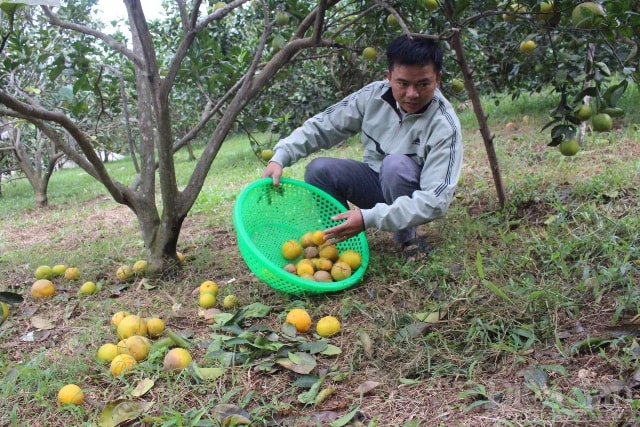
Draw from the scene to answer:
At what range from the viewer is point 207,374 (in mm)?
1779

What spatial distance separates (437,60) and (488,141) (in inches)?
27.2

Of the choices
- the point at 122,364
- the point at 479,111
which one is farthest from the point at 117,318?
the point at 479,111

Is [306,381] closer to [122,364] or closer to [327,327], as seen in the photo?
[327,327]

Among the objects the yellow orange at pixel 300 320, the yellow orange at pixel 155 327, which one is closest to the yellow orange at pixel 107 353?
the yellow orange at pixel 155 327

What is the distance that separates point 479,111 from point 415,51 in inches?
27.9

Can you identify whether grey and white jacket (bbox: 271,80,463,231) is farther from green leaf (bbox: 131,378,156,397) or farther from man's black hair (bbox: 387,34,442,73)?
green leaf (bbox: 131,378,156,397)

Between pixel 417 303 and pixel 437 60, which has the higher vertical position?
pixel 437 60

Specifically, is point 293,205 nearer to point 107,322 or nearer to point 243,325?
point 243,325

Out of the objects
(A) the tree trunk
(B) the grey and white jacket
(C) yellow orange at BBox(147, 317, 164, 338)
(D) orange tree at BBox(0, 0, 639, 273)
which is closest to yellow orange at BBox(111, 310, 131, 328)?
(C) yellow orange at BBox(147, 317, 164, 338)

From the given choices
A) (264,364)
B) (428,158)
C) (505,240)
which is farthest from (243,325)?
(505,240)

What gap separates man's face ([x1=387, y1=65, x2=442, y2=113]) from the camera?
2320mm

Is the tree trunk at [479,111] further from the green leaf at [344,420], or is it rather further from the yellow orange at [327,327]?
the green leaf at [344,420]

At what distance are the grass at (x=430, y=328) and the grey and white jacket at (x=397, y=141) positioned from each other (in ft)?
1.06

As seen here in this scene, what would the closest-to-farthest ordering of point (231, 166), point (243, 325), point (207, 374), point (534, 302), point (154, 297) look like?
point (207, 374) < point (534, 302) < point (243, 325) < point (154, 297) < point (231, 166)
